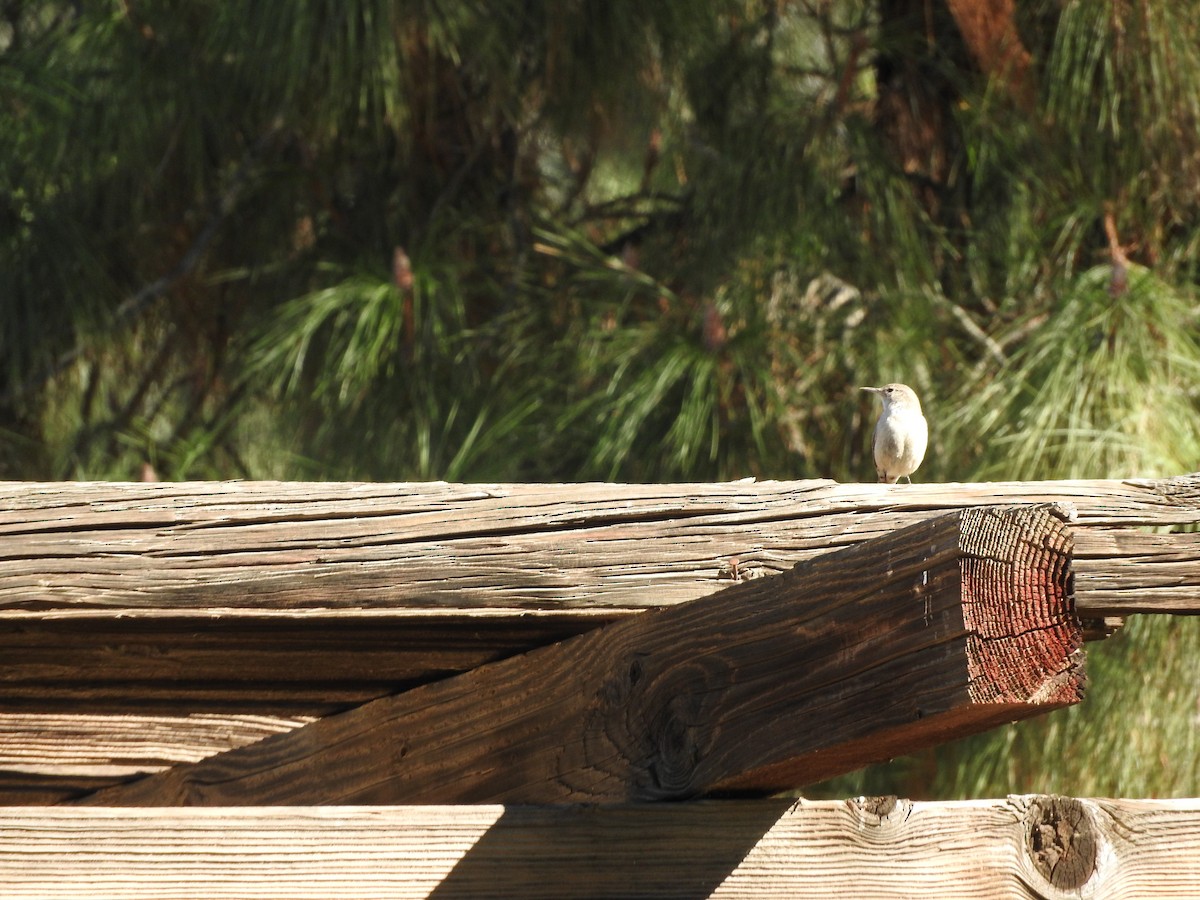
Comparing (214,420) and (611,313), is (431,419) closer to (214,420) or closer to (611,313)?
(611,313)

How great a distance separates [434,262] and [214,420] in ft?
2.70

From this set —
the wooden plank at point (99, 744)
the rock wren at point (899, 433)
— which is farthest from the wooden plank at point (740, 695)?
the rock wren at point (899, 433)

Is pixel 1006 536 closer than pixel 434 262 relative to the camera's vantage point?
Yes

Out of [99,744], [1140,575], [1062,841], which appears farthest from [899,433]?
[99,744]

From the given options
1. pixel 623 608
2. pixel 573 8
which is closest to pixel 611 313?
pixel 573 8

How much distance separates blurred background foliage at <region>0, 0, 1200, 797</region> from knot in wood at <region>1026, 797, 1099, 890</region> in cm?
133

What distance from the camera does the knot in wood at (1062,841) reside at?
1.28 meters

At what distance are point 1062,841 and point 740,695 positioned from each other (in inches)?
14.4

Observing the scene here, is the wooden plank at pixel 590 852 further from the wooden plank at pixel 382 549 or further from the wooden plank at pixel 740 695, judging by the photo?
the wooden plank at pixel 382 549

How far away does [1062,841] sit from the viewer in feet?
4.24

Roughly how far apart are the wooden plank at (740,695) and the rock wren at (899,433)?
4.65 ft

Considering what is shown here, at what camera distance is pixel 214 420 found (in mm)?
3770

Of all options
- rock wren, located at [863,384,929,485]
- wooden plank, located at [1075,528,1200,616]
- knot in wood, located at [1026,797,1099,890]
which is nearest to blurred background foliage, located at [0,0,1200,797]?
rock wren, located at [863,384,929,485]

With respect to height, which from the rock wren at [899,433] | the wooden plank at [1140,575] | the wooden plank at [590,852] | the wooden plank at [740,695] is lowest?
the wooden plank at [590,852]
